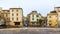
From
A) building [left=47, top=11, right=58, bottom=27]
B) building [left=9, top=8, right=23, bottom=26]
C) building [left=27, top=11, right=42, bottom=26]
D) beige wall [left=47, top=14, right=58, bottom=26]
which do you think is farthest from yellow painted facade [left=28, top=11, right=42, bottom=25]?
beige wall [left=47, top=14, right=58, bottom=26]

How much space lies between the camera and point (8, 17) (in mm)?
93250

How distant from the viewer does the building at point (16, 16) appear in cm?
9041

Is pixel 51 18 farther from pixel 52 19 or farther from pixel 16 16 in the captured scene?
pixel 16 16

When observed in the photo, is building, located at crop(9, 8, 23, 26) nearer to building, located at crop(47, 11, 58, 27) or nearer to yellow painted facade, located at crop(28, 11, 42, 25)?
yellow painted facade, located at crop(28, 11, 42, 25)

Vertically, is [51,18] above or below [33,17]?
below

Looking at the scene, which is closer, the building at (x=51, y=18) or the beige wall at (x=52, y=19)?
the building at (x=51, y=18)

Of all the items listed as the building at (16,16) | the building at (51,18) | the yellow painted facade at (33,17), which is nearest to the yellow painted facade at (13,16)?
the building at (16,16)

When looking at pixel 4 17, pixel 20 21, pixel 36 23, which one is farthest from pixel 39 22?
pixel 4 17

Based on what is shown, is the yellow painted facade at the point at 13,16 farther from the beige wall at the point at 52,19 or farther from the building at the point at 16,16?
the beige wall at the point at 52,19

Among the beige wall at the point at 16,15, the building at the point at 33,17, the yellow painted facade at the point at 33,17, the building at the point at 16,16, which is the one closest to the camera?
the building at the point at 16,16

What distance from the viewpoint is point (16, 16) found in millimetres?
91688

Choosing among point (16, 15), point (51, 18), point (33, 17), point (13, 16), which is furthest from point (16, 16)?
point (51, 18)

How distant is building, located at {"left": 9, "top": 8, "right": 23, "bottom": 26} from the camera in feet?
297

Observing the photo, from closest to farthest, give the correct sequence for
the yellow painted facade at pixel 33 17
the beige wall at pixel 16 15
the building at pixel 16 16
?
the building at pixel 16 16, the beige wall at pixel 16 15, the yellow painted facade at pixel 33 17
